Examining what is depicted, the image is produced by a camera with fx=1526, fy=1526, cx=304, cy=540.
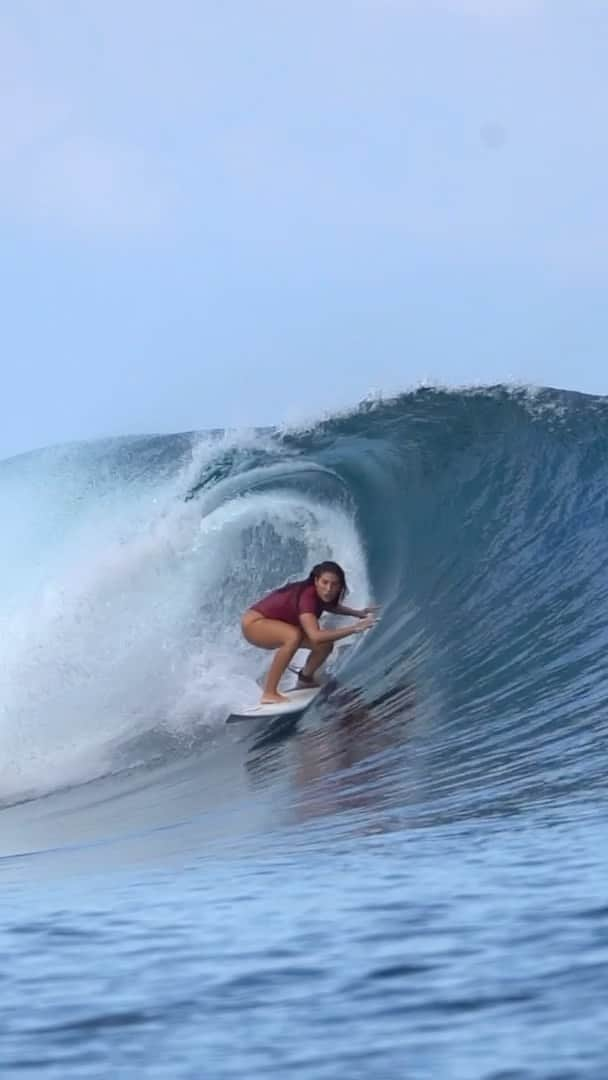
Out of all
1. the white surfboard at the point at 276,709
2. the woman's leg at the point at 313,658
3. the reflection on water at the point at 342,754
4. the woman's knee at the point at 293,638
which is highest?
the woman's knee at the point at 293,638

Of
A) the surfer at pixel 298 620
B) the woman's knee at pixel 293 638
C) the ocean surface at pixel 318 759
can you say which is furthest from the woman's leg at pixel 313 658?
the ocean surface at pixel 318 759

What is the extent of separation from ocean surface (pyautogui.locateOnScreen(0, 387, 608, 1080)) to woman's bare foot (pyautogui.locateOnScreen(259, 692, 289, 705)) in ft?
0.72

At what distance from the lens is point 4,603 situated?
41.3ft

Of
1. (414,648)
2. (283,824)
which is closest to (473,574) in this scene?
(414,648)

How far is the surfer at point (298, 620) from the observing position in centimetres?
939

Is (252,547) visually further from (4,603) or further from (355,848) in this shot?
(355,848)

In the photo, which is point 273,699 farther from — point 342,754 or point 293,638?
point 342,754

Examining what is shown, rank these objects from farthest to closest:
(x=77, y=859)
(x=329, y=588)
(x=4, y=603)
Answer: (x=4, y=603) < (x=329, y=588) < (x=77, y=859)

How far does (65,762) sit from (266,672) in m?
1.67

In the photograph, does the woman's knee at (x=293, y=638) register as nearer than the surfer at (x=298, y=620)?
No

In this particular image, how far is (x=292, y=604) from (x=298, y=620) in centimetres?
11

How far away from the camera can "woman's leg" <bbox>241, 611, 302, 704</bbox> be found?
9.55m

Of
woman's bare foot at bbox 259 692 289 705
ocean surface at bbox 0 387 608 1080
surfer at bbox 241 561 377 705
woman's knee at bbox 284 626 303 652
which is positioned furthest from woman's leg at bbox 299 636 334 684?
woman's bare foot at bbox 259 692 289 705

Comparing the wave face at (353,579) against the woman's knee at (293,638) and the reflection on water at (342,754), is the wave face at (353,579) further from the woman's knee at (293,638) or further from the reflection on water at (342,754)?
the woman's knee at (293,638)
